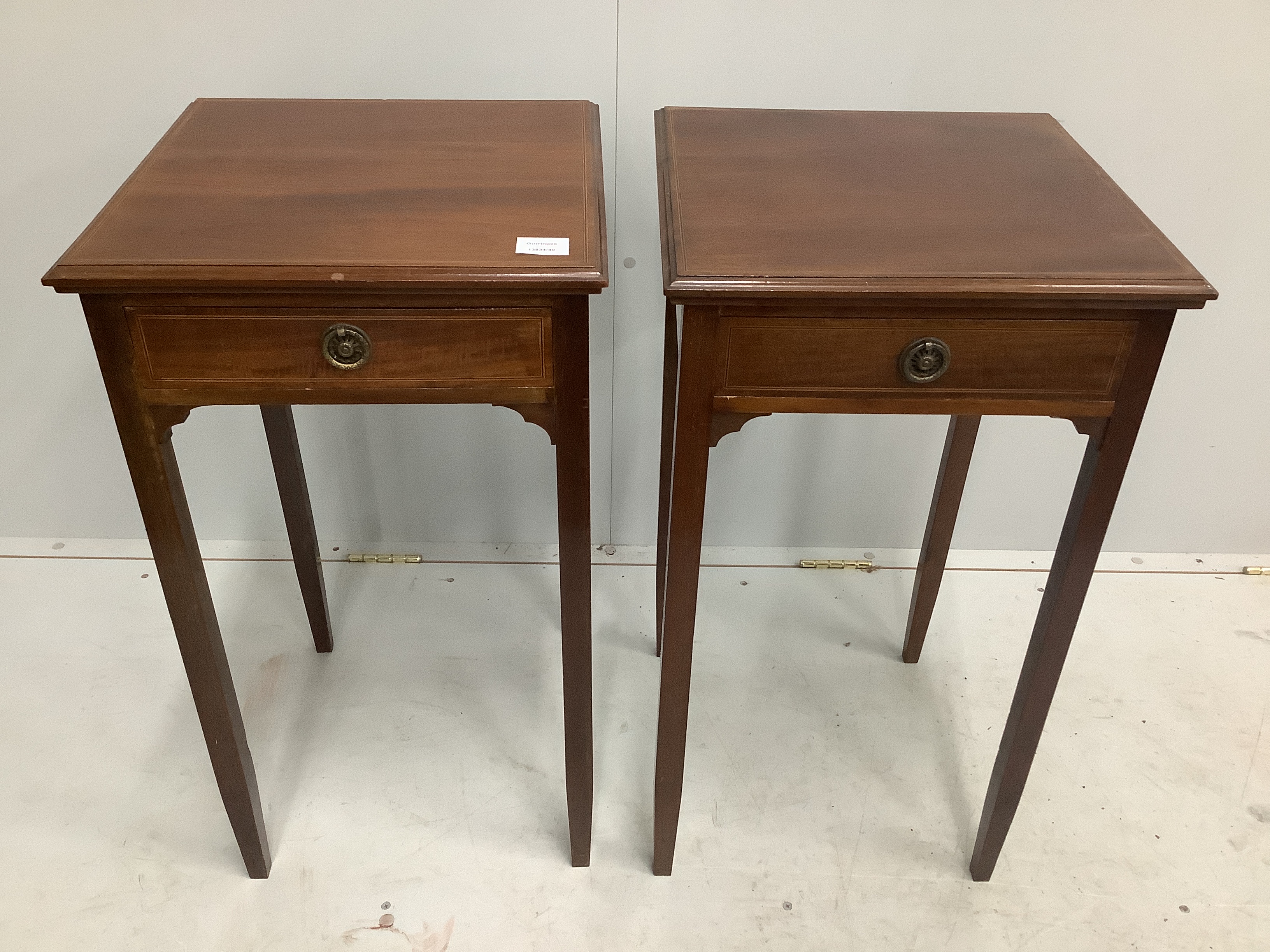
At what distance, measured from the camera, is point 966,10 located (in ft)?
4.82

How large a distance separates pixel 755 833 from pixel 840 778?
0.57 ft

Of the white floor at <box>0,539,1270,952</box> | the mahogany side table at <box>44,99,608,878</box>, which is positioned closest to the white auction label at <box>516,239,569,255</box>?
the mahogany side table at <box>44,99,608,878</box>

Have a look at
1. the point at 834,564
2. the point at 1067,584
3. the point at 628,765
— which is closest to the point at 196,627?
the point at 628,765

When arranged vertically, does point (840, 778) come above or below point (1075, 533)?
below

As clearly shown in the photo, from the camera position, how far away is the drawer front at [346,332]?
989mm

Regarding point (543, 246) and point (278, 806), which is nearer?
point (543, 246)

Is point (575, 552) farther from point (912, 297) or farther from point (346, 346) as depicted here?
point (912, 297)

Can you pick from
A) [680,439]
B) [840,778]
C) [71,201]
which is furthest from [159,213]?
[840,778]

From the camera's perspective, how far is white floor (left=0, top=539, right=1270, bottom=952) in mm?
1367

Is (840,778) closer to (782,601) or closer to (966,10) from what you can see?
(782,601)

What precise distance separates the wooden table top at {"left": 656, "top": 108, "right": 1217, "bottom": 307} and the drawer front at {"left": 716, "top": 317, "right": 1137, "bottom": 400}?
1.7 inches

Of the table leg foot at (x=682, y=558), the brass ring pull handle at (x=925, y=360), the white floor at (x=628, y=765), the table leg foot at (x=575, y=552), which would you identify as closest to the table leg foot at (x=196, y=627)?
the white floor at (x=628, y=765)

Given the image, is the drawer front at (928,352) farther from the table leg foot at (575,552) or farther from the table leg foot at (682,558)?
the table leg foot at (575,552)

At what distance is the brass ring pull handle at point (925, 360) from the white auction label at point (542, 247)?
1.17 ft
